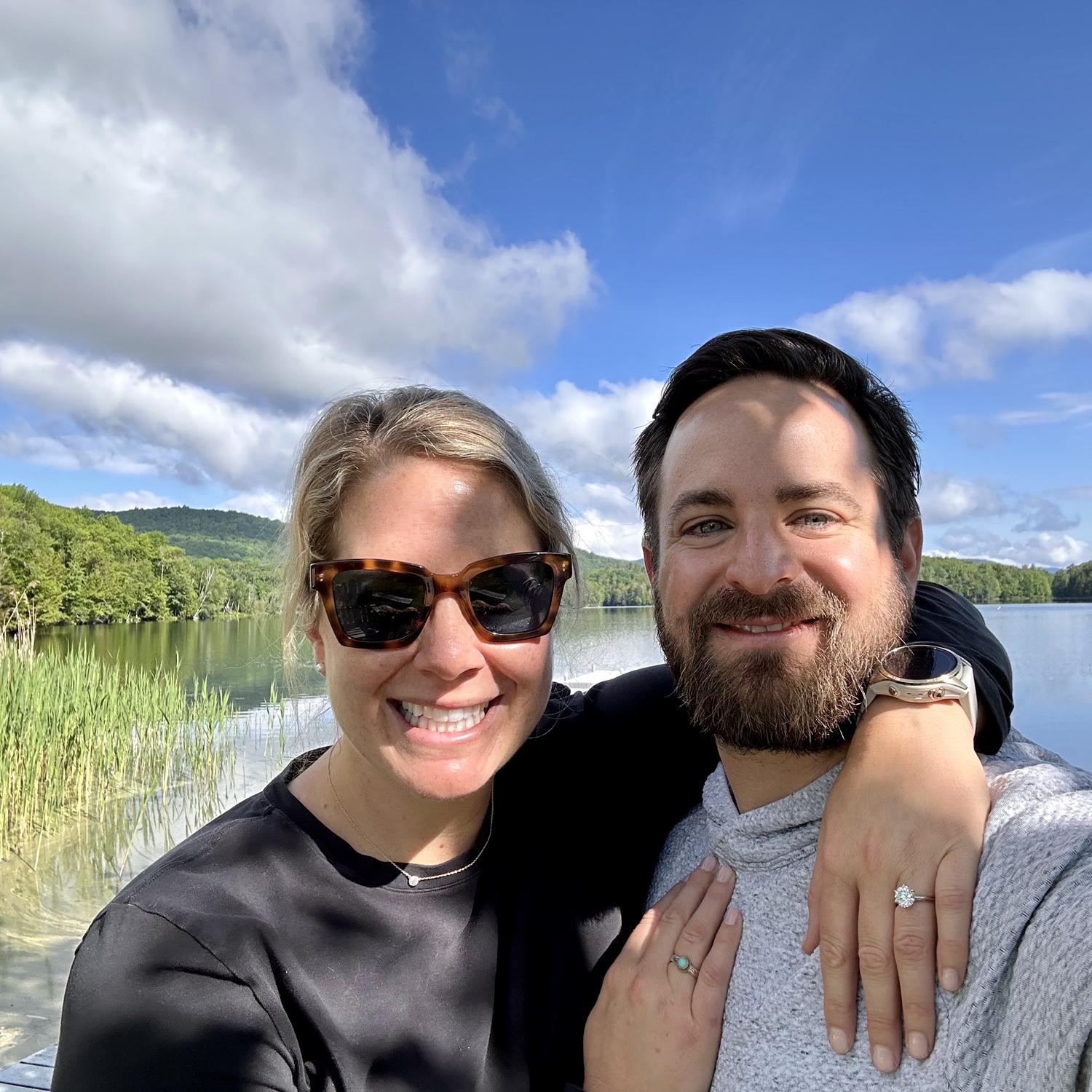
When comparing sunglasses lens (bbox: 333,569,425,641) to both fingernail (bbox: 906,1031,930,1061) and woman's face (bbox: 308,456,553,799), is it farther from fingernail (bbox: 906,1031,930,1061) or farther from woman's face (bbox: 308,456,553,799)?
fingernail (bbox: 906,1031,930,1061)

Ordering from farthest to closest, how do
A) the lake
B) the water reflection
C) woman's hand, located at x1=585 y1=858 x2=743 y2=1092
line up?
the water reflection, the lake, woman's hand, located at x1=585 y1=858 x2=743 y2=1092

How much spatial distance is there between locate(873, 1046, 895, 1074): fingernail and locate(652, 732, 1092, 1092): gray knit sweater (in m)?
0.02

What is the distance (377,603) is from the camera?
1427 millimetres

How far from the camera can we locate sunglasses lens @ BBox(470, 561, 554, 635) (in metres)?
1.49

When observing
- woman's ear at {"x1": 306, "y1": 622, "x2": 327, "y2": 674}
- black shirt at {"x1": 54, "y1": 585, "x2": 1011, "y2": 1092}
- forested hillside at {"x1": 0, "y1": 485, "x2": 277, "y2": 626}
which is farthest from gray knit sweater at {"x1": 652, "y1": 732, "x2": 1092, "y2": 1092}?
forested hillside at {"x1": 0, "y1": 485, "x2": 277, "y2": 626}


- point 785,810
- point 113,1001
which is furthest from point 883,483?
point 113,1001

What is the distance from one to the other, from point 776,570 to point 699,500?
0.70 ft

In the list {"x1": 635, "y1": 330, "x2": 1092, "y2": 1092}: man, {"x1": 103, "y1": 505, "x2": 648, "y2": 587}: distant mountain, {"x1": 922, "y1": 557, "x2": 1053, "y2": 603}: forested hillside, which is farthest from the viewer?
{"x1": 103, "y1": 505, "x2": 648, "y2": 587}: distant mountain

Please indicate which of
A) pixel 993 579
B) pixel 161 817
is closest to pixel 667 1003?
pixel 161 817

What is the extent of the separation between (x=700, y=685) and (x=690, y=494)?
384 millimetres

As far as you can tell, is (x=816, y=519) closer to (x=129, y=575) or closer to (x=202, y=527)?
(x=129, y=575)

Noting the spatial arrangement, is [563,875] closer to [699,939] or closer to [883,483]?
[699,939]

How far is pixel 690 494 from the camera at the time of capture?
5.10ft

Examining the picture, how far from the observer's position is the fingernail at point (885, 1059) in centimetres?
105
